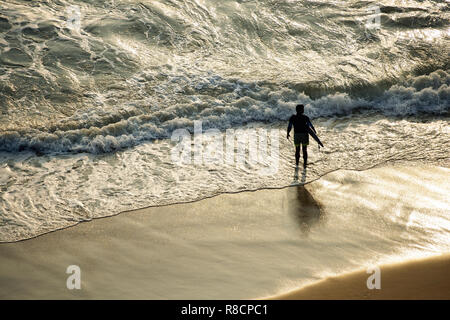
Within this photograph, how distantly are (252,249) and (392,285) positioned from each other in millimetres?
1658

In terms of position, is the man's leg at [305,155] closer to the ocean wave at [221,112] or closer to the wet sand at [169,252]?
the wet sand at [169,252]

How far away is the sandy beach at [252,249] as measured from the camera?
549 centimetres

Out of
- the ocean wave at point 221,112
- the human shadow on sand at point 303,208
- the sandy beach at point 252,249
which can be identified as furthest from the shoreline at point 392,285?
the ocean wave at point 221,112

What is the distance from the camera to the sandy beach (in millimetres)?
5488

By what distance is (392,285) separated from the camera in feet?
17.9

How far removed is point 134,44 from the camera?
12227mm

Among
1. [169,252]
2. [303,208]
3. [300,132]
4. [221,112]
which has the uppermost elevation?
[221,112]

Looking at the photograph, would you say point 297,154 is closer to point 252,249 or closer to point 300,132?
point 300,132

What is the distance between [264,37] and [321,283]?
846 centimetres

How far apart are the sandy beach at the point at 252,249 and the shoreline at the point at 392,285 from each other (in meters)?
0.01

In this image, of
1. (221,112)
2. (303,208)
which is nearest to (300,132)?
(303,208)
